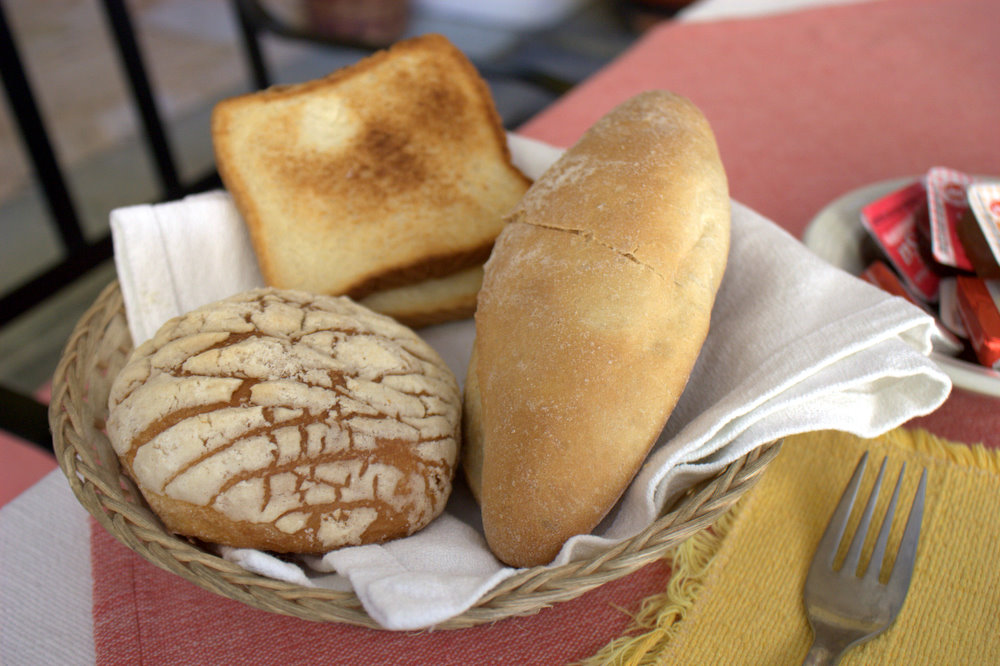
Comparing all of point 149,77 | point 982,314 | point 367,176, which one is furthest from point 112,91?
point 982,314

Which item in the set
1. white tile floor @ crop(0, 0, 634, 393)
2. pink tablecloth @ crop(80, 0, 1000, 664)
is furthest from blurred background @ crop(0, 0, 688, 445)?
pink tablecloth @ crop(80, 0, 1000, 664)

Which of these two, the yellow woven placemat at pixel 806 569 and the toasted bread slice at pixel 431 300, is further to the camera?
the toasted bread slice at pixel 431 300

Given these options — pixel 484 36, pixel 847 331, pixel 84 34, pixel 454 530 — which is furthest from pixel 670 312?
pixel 84 34

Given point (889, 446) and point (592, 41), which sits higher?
point (889, 446)

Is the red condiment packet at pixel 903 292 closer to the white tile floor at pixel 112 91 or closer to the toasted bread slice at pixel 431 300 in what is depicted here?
the toasted bread slice at pixel 431 300

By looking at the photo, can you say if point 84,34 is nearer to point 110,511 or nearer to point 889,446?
point 110,511

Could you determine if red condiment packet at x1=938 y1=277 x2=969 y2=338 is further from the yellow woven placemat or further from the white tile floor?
the white tile floor

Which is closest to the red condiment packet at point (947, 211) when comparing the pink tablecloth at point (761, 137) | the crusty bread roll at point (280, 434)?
the pink tablecloth at point (761, 137)
